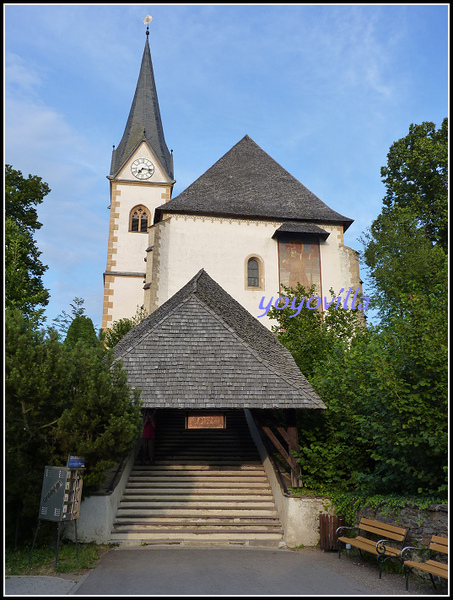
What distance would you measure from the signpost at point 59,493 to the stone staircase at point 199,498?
2.14m

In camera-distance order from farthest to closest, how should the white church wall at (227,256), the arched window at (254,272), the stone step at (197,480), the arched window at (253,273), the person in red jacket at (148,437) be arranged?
the arched window at (253,273) < the arched window at (254,272) < the white church wall at (227,256) < the person in red jacket at (148,437) < the stone step at (197,480)

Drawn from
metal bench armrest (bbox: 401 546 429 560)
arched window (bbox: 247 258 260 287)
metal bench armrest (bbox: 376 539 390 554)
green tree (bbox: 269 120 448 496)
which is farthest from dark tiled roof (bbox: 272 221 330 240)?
metal bench armrest (bbox: 401 546 429 560)

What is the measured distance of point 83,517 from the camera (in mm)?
10023

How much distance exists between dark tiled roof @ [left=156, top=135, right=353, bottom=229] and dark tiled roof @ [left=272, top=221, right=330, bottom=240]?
607 mm

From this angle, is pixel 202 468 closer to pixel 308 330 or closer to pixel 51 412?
pixel 51 412

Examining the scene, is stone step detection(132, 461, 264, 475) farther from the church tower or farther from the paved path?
the church tower

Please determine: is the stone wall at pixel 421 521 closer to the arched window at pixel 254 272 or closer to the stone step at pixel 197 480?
the stone step at pixel 197 480

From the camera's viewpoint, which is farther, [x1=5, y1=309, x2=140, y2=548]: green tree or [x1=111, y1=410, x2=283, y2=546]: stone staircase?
[x1=111, y1=410, x2=283, y2=546]: stone staircase

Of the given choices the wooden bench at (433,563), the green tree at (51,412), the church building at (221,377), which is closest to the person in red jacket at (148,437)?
the church building at (221,377)

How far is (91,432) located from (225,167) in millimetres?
24303

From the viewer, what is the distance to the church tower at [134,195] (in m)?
31.8

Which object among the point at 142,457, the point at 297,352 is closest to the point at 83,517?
the point at 142,457

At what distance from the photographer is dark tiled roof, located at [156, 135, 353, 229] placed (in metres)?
27.3

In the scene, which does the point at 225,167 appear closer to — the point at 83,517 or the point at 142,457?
the point at 142,457
